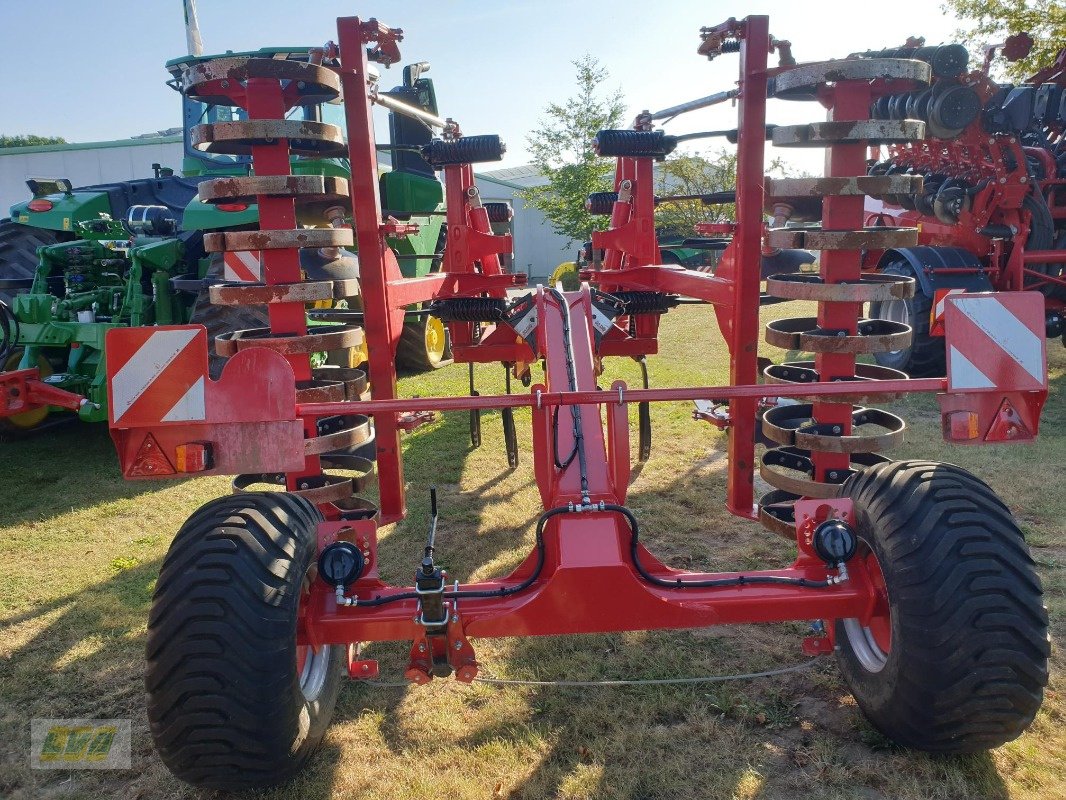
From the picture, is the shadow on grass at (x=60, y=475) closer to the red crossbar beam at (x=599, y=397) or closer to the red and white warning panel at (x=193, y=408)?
the red and white warning panel at (x=193, y=408)

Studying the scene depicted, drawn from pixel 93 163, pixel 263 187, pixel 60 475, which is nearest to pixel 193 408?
pixel 263 187

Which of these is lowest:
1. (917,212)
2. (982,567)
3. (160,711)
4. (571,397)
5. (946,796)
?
(946,796)

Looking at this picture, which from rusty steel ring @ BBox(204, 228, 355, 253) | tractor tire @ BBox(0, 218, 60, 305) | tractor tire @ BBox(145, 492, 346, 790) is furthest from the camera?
tractor tire @ BBox(0, 218, 60, 305)

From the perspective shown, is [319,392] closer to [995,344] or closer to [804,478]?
[804,478]

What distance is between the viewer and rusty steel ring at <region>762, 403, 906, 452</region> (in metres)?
3.24

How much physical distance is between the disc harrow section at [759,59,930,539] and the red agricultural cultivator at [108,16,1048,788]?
0.04 feet

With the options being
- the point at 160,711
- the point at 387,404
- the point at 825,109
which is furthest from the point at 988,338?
the point at 160,711

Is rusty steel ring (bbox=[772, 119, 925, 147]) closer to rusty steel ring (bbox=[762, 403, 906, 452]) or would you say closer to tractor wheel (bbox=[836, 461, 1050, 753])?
rusty steel ring (bbox=[762, 403, 906, 452])

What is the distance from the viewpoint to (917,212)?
29.8 ft

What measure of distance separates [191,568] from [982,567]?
2.21 metres

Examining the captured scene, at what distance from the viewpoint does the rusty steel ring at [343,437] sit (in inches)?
132

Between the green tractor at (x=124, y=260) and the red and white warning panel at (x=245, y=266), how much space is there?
1.36m

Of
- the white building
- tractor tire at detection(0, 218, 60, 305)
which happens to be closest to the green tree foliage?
the white building

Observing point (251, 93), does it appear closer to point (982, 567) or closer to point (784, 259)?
point (982, 567)
